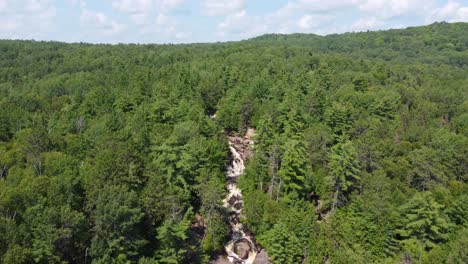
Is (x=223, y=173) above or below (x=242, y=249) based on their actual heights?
above

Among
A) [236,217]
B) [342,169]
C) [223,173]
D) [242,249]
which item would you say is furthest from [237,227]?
[342,169]

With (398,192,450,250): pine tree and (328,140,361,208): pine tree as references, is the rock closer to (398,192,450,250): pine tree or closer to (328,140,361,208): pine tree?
(328,140,361,208): pine tree

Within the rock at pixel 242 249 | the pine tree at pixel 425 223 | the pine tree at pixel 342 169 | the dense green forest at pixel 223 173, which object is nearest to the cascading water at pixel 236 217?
the rock at pixel 242 249

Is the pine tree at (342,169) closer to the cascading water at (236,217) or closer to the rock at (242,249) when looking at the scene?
the cascading water at (236,217)

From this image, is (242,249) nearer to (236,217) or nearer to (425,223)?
(236,217)

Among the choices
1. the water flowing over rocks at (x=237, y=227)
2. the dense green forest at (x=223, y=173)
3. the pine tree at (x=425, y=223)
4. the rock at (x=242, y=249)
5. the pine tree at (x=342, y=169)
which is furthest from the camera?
the pine tree at (x=342, y=169)

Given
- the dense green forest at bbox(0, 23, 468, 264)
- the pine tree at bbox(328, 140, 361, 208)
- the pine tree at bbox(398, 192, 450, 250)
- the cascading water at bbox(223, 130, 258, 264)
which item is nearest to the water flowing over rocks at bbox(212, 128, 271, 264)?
the cascading water at bbox(223, 130, 258, 264)
